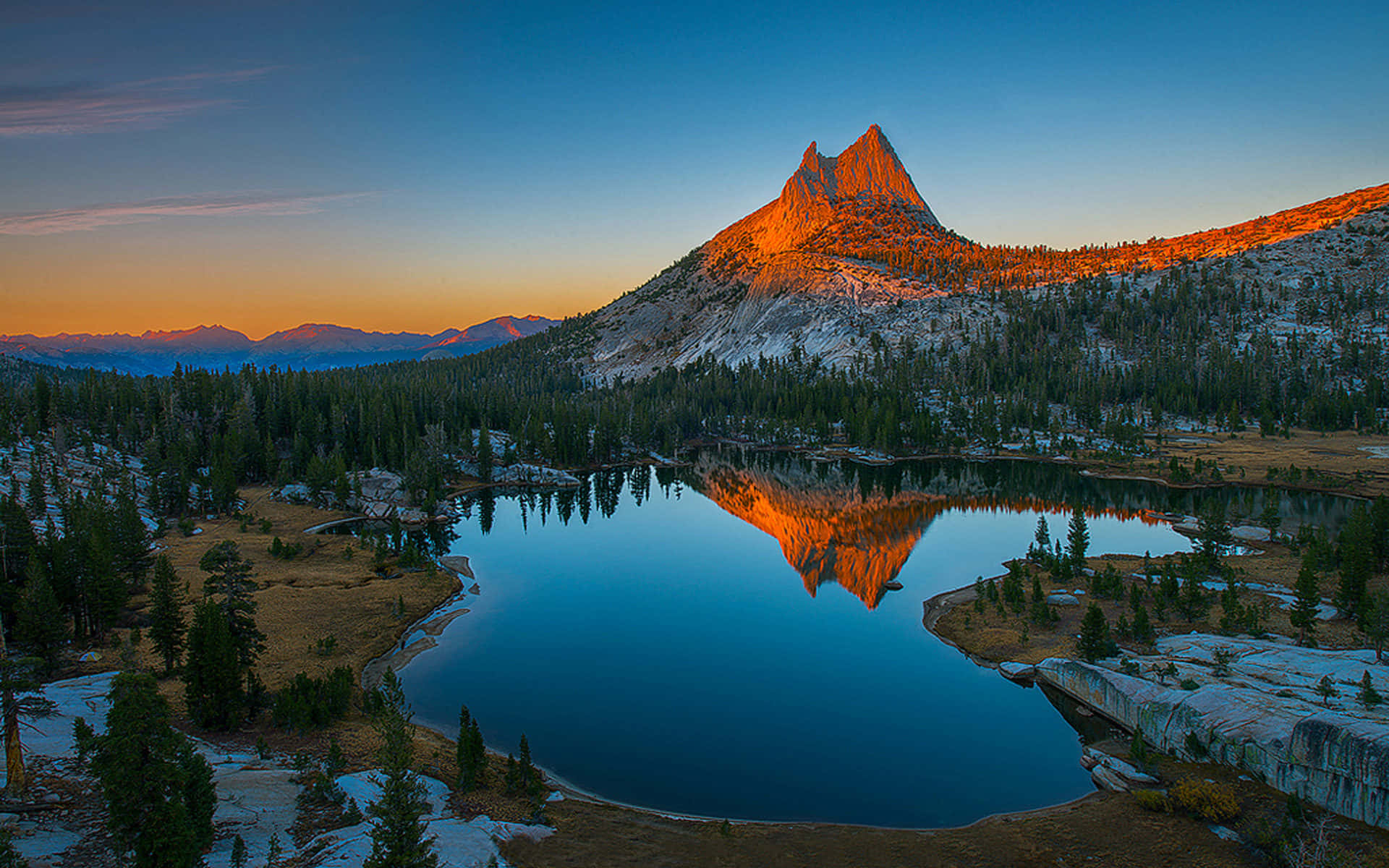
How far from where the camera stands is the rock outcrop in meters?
23.5

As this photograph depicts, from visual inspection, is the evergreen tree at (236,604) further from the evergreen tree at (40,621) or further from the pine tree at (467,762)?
the pine tree at (467,762)

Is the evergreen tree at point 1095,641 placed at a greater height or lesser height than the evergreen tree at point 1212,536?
lesser

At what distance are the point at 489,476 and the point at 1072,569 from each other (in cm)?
9093

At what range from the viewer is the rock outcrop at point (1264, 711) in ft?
77.0

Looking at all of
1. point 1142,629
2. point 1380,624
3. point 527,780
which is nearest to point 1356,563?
point 1380,624

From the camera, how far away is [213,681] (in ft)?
102

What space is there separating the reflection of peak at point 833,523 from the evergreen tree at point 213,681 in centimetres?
4178

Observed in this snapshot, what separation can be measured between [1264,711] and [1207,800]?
5474 mm

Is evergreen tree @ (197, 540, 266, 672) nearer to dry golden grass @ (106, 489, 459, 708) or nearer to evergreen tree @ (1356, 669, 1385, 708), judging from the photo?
dry golden grass @ (106, 489, 459, 708)

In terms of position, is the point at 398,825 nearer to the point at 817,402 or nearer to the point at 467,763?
the point at 467,763

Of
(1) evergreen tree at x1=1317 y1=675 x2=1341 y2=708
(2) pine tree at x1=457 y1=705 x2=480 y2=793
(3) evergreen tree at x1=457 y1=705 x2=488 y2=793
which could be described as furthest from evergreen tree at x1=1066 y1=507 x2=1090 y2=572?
(2) pine tree at x1=457 y1=705 x2=480 y2=793

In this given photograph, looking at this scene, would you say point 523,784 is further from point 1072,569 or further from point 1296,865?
point 1072,569

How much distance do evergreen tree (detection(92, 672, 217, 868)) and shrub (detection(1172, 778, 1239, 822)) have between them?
31.3 metres

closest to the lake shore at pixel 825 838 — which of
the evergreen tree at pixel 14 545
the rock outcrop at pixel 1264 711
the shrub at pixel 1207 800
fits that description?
the shrub at pixel 1207 800
